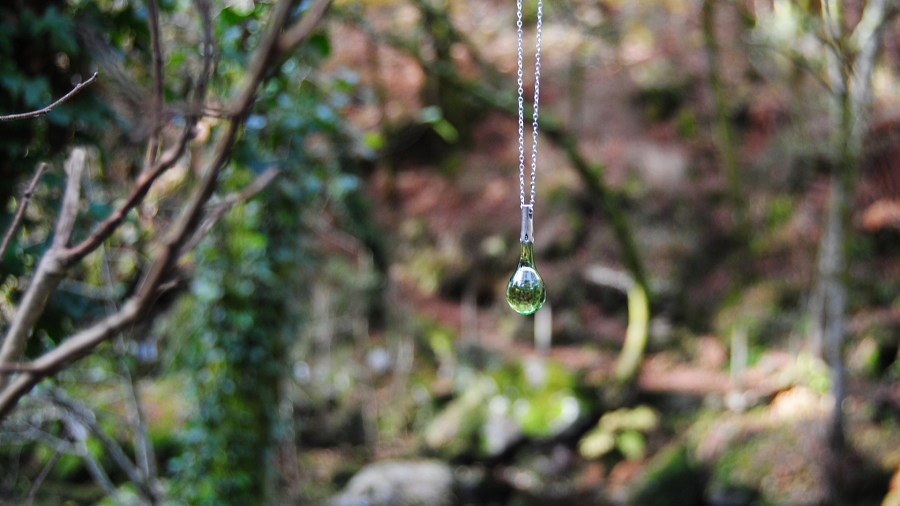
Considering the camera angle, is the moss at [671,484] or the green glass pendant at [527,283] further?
the moss at [671,484]

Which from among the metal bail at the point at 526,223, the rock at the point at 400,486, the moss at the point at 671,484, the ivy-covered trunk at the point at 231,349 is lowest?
the moss at the point at 671,484

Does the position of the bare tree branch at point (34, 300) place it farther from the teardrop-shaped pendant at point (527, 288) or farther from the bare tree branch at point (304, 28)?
the teardrop-shaped pendant at point (527, 288)

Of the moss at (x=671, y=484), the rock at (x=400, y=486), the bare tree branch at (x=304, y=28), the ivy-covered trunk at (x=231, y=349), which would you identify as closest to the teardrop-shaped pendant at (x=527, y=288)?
the bare tree branch at (x=304, y=28)

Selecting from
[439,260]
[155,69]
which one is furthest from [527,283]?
[439,260]

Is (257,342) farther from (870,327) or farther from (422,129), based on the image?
(422,129)

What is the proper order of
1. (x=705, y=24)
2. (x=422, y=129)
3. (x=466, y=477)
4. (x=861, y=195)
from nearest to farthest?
(x=466, y=477)
(x=705, y=24)
(x=861, y=195)
(x=422, y=129)

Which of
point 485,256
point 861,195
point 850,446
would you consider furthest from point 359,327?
point 861,195

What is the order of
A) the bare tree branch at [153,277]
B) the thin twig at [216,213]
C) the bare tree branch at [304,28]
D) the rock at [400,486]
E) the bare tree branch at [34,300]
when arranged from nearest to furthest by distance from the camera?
the bare tree branch at [304,28] < the bare tree branch at [153,277] < the bare tree branch at [34,300] < the thin twig at [216,213] < the rock at [400,486]
